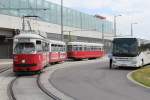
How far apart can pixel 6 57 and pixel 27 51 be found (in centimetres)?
5475

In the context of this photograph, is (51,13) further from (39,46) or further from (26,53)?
(26,53)

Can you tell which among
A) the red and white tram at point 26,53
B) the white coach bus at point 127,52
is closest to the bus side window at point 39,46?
the red and white tram at point 26,53

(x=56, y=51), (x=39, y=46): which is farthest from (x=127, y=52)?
(x=56, y=51)

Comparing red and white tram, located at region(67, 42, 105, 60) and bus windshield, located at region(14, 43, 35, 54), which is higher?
bus windshield, located at region(14, 43, 35, 54)

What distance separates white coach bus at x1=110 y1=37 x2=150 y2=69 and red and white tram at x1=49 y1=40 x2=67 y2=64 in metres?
6.79

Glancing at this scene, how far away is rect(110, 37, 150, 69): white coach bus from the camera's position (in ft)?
117

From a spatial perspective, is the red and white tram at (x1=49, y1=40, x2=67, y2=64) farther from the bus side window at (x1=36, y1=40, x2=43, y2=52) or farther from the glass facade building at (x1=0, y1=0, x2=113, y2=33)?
the bus side window at (x1=36, y1=40, x2=43, y2=52)

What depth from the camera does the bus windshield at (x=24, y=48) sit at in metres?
28.5

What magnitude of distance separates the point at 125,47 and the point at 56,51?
1083 centimetres

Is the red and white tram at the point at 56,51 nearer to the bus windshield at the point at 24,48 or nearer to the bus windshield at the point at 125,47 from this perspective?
the bus windshield at the point at 125,47

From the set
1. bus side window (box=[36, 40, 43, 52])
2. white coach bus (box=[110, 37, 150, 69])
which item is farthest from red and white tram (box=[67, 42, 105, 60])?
bus side window (box=[36, 40, 43, 52])

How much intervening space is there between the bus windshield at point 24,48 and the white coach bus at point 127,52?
981 cm

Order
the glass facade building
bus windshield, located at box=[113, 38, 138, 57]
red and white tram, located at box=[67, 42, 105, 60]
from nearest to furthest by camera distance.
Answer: bus windshield, located at box=[113, 38, 138, 57], red and white tram, located at box=[67, 42, 105, 60], the glass facade building

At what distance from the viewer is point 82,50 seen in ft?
201
